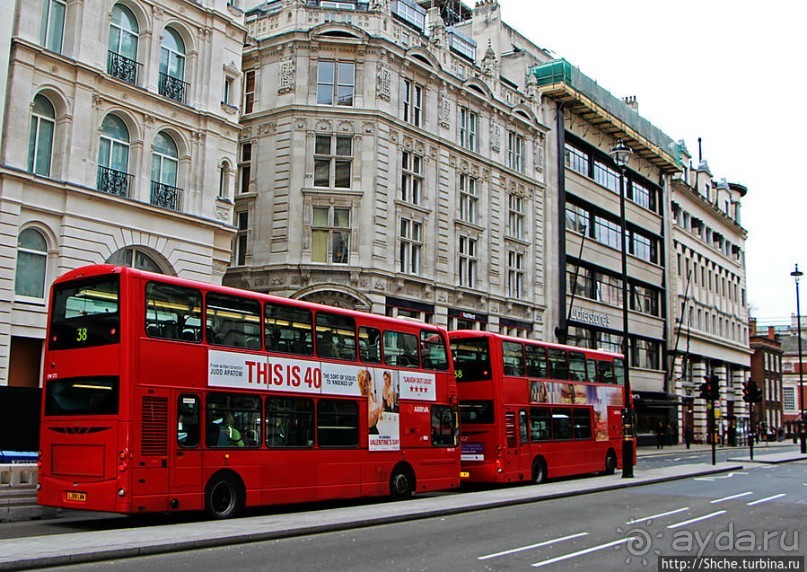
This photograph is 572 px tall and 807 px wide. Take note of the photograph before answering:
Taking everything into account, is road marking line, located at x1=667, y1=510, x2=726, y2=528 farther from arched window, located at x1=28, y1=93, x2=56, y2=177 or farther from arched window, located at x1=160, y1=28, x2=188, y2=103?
arched window, located at x1=160, y1=28, x2=188, y2=103

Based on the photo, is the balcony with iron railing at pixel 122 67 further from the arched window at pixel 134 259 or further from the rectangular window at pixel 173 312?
the rectangular window at pixel 173 312

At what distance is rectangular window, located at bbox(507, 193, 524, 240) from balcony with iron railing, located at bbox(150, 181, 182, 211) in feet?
71.4

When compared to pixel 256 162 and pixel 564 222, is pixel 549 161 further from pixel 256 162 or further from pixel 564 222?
pixel 256 162

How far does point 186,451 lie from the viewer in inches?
617

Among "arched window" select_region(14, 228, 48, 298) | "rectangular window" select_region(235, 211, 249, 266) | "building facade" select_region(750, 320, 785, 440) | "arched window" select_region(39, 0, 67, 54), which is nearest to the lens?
"arched window" select_region(14, 228, 48, 298)

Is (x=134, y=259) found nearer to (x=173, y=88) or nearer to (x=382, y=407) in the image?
(x=173, y=88)

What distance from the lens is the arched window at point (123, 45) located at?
2623cm

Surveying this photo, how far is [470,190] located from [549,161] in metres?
9.36

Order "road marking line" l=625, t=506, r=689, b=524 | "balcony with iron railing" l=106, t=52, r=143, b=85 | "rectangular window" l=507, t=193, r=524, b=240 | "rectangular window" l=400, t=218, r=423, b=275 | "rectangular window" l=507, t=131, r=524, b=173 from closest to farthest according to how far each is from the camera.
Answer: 1. "road marking line" l=625, t=506, r=689, b=524
2. "balcony with iron railing" l=106, t=52, r=143, b=85
3. "rectangular window" l=400, t=218, r=423, b=275
4. "rectangular window" l=507, t=193, r=524, b=240
5. "rectangular window" l=507, t=131, r=524, b=173

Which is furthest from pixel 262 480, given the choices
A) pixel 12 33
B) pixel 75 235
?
pixel 12 33

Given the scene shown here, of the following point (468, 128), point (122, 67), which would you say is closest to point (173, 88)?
point (122, 67)

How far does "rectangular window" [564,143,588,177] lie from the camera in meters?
52.7

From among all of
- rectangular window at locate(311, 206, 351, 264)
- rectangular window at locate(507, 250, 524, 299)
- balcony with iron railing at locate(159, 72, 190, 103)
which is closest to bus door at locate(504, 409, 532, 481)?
rectangular window at locate(311, 206, 351, 264)

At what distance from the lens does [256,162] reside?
37156mm
